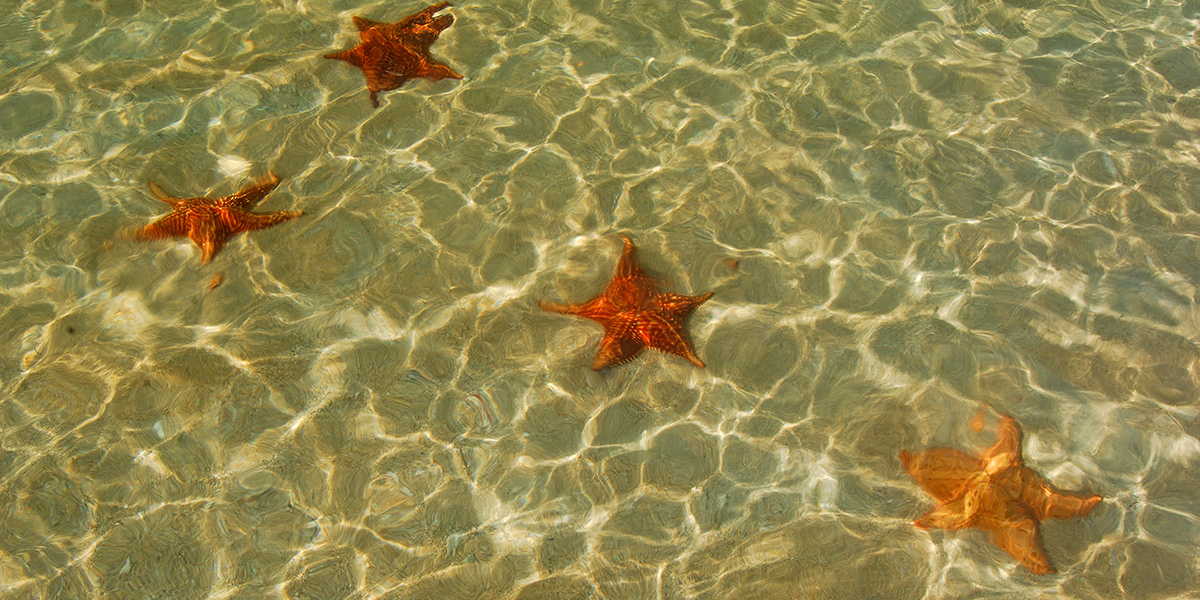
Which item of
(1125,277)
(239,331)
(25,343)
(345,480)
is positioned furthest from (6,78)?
(1125,277)

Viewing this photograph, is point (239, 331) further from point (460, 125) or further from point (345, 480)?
point (460, 125)

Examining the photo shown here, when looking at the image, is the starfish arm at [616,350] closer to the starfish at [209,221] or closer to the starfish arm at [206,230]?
the starfish at [209,221]

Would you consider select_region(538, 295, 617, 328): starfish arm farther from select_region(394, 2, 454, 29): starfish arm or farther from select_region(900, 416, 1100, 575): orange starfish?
select_region(394, 2, 454, 29): starfish arm

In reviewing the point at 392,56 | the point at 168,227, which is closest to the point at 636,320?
the point at 392,56

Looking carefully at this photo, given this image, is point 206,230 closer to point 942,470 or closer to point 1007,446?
point 942,470

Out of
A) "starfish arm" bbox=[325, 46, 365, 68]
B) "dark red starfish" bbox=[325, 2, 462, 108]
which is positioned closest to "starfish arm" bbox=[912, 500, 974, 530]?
"dark red starfish" bbox=[325, 2, 462, 108]

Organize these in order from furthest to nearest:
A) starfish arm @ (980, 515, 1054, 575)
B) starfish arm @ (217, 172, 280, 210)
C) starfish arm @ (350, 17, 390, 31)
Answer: starfish arm @ (350, 17, 390, 31)
starfish arm @ (217, 172, 280, 210)
starfish arm @ (980, 515, 1054, 575)
